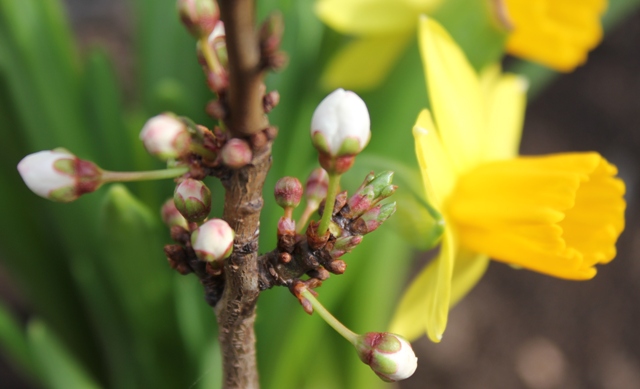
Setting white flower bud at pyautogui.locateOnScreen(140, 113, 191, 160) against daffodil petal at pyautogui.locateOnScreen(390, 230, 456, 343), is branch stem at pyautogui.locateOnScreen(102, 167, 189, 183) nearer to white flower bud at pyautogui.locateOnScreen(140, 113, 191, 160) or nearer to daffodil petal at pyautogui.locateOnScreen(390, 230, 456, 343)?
white flower bud at pyautogui.locateOnScreen(140, 113, 191, 160)

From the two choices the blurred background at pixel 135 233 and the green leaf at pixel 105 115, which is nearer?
the blurred background at pixel 135 233

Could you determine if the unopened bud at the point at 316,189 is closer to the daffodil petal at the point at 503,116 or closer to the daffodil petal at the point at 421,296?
the daffodil petal at the point at 421,296

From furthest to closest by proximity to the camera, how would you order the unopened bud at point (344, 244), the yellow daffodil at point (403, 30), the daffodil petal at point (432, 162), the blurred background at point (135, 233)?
the yellow daffodil at point (403, 30) → the blurred background at point (135, 233) → the daffodil petal at point (432, 162) → the unopened bud at point (344, 244)

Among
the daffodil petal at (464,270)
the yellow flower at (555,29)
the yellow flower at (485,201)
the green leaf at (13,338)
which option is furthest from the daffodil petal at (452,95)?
the green leaf at (13,338)

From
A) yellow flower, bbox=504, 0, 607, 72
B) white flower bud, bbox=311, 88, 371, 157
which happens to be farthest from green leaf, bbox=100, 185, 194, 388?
yellow flower, bbox=504, 0, 607, 72

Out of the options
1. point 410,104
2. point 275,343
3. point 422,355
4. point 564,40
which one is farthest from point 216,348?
point 422,355

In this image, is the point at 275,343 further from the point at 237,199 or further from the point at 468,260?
the point at 237,199

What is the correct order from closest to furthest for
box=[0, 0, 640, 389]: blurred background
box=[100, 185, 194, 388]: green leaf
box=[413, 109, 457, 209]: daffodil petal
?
box=[413, 109, 457, 209]: daffodil petal
box=[100, 185, 194, 388]: green leaf
box=[0, 0, 640, 389]: blurred background

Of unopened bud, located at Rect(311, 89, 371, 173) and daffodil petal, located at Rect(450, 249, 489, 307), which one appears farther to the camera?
daffodil petal, located at Rect(450, 249, 489, 307)
